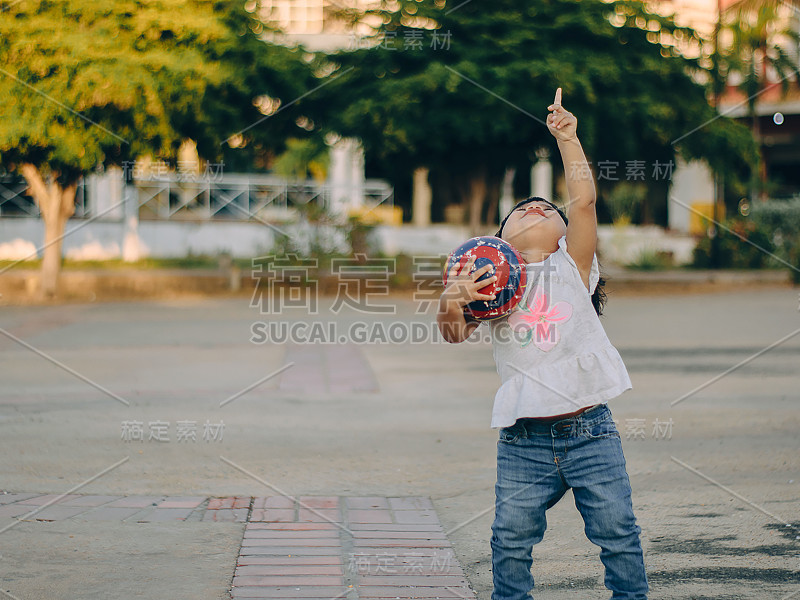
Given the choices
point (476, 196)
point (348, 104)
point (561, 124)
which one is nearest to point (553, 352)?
point (561, 124)

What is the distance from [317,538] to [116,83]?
1059cm

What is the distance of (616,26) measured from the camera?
16891mm

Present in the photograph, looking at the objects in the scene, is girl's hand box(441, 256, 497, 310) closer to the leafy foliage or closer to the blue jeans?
the blue jeans

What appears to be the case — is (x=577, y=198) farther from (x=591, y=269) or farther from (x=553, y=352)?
(x=553, y=352)

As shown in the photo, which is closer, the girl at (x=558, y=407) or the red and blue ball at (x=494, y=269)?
the red and blue ball at (x=494, y=269)

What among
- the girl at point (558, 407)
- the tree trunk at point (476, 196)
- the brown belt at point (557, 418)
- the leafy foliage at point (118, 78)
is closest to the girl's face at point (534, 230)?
the girl at point (558, 407)

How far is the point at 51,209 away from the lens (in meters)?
15.6

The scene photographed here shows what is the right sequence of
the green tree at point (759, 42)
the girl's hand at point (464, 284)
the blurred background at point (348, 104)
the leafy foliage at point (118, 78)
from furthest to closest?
the green tree at point (759, 42), the blurred background at point (348, 104), the leafy foliage at point (118, 78), the girl's hand at point (464, 284)

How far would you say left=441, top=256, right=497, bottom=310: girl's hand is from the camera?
2783 mm

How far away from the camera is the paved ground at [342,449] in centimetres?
393

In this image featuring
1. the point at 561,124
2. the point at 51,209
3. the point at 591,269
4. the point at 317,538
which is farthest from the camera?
the point at 51,209

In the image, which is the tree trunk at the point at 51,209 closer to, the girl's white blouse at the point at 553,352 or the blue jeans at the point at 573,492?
the girl's white blouse at the point at 553,352

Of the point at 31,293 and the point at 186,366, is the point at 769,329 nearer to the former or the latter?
the point at 186,366

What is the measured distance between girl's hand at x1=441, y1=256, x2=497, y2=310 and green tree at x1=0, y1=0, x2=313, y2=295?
461 inches
